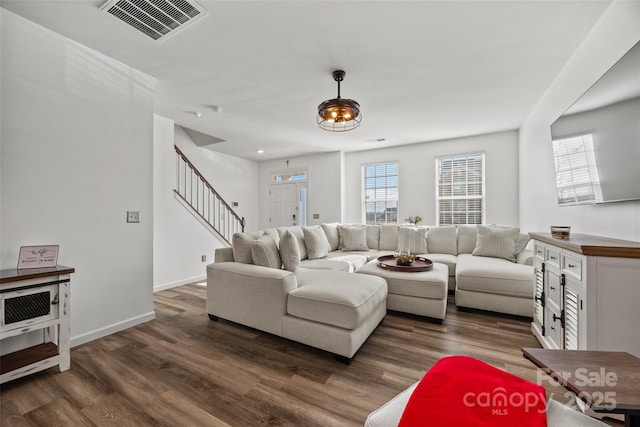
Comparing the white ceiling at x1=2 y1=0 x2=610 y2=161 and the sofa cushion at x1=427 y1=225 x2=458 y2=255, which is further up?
the white ceiling at x1=2 y1=0 x2=610 y2=161

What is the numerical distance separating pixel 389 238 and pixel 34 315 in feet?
14.8

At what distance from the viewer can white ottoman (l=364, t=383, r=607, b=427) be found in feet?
2.50

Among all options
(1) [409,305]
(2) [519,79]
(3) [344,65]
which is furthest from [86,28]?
(2) [519,79]

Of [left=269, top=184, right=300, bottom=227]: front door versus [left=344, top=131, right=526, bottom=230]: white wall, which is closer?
[left=344, top=131, right=526, bottom=230]: white wall

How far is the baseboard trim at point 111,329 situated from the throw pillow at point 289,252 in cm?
157

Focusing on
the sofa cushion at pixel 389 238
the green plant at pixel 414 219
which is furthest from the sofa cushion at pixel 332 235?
the green plant at pixel 414 219

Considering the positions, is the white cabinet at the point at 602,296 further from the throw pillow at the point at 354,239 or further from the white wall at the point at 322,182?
the white wall at the point at 322,182

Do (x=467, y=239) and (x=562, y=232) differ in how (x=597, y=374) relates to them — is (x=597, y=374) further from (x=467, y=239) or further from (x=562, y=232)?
(x=467, y=239)

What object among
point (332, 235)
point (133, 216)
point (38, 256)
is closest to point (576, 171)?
point (332, 235)

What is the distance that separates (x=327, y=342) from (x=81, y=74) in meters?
3.17

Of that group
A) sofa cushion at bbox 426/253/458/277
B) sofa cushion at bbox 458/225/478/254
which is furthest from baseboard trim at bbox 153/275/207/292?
sofa cushion at bbox 458/225/478/254

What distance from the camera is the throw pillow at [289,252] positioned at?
278cm

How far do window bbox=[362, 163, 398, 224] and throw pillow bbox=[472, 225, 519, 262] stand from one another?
2.03 m

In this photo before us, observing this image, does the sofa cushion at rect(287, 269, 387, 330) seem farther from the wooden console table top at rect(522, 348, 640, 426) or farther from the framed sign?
the framed sign
